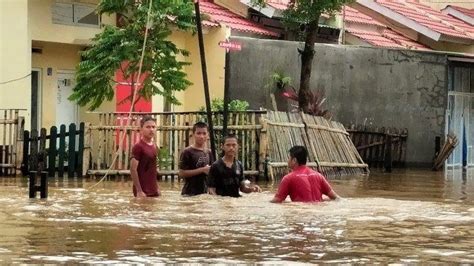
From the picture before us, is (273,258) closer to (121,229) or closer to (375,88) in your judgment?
(121,229)

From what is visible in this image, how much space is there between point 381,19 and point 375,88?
221 inches

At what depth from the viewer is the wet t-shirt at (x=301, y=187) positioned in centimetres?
1363

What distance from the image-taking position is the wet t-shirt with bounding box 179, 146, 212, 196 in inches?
563

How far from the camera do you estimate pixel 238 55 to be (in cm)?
2838

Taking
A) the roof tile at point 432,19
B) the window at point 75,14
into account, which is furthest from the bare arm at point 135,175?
the roof tile at point 432,19

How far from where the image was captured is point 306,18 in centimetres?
2417

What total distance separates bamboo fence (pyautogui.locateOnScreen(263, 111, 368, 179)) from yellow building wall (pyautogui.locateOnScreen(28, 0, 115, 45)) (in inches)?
248

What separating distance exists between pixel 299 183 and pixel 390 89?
1748 cm

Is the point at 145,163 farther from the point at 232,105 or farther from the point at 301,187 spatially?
the point at 232,105

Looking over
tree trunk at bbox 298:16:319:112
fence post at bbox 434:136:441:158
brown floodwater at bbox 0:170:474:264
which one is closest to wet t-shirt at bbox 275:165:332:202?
brown floodwater at bbox 0:170:474:264

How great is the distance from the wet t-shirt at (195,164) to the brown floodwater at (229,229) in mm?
207

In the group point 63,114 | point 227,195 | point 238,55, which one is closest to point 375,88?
point 238,55

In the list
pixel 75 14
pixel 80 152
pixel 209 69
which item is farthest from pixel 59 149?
pixel 209 69

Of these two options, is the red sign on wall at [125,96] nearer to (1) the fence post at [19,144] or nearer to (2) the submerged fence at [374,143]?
(1) the fence post at [19,144]
